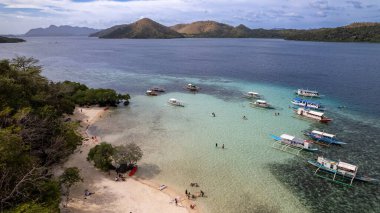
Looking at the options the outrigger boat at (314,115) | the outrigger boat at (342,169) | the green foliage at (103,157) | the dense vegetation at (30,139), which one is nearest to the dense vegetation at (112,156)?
the green foliage at (103,157)

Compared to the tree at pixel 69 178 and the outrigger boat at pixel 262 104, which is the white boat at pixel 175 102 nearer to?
the outrigger boat at pixel 262 104

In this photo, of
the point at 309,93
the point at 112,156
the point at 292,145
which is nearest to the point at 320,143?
the point at 292,145

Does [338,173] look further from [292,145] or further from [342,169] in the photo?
[292,145]

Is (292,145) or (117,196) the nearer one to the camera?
(117,196)

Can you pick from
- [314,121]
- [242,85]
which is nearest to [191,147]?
[314,121]

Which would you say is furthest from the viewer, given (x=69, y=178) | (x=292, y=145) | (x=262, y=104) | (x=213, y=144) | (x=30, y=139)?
(x=262, y=104)
